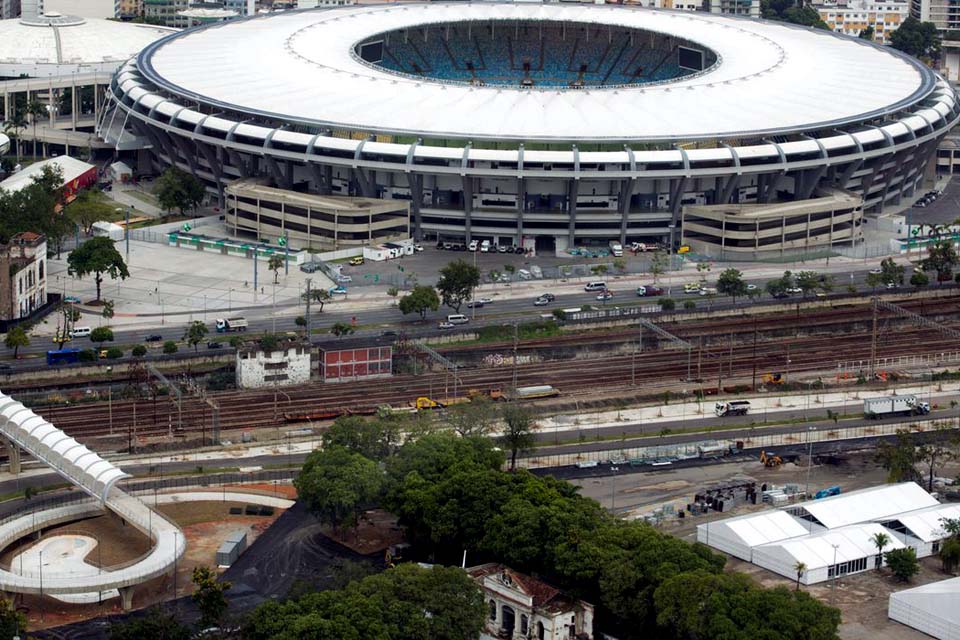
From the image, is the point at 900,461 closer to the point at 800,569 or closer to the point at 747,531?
the point at 747,531

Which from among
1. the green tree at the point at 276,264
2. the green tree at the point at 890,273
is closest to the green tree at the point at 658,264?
the green tree at the point at 890,273

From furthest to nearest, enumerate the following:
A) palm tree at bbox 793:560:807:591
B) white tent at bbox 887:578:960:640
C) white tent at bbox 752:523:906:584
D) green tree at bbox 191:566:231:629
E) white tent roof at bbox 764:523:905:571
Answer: white tent roof at bbox 764:523:905:571
white tent at bbox 752:523:906:584
palm tree at bbox 793:560:807:591
white tent at bbox 887:578:960:640
green tree at bbox 191:566:231:629

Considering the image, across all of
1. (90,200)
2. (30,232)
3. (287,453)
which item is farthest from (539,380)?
(90,200)

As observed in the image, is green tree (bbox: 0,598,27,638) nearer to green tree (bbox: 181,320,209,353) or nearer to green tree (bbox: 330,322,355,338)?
green tree (bbox: 181,320,209,353)

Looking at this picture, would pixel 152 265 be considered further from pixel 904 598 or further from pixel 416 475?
pixel 904 598

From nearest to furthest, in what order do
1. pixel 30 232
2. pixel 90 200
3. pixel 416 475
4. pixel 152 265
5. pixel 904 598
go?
pixel 904 598 → pixel 416 475 → pixel 30 232 → pixel 152 265 → pixel 90 200

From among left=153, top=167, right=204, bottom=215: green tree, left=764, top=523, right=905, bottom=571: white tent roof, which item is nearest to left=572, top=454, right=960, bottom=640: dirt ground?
left=764, top=523, right=905, bottom=571: white tent roof

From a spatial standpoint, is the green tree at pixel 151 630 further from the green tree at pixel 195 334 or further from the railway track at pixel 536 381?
the green tree at pixel 195 334
